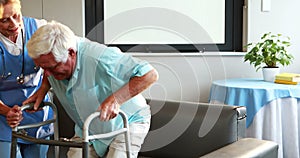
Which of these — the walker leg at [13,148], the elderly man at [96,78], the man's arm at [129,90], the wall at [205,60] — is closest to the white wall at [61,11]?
the wall at [205,60]

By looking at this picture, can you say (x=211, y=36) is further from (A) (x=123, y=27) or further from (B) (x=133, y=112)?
(B) (x=133, y=112)

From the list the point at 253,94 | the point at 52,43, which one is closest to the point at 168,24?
the point at 253,94

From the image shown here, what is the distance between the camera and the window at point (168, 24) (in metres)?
4.02

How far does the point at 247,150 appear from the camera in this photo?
193 centimetres

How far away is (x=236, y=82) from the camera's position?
361 cm

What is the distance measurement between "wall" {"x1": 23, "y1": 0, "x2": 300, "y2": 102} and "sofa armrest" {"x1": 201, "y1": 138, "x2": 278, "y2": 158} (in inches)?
75.0

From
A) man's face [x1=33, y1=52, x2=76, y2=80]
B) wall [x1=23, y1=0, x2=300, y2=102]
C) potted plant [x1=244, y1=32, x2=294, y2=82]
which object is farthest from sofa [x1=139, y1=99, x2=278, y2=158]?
wall [x1=23, y1=0, x2=300, y2=102]

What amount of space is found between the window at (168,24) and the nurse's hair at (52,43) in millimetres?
2407

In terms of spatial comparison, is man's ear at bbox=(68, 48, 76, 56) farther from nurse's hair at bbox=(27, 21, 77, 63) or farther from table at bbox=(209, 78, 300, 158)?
table at bbox=(209, 78, 300, 158)

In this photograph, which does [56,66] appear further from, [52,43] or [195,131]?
[195,131]

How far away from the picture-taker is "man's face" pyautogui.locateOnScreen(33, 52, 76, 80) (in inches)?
66.7

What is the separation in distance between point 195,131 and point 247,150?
557 millimetres

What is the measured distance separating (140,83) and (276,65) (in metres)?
2.28

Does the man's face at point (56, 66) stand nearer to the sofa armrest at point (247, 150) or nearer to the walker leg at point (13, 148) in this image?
the walker leg at point (13, 148)
